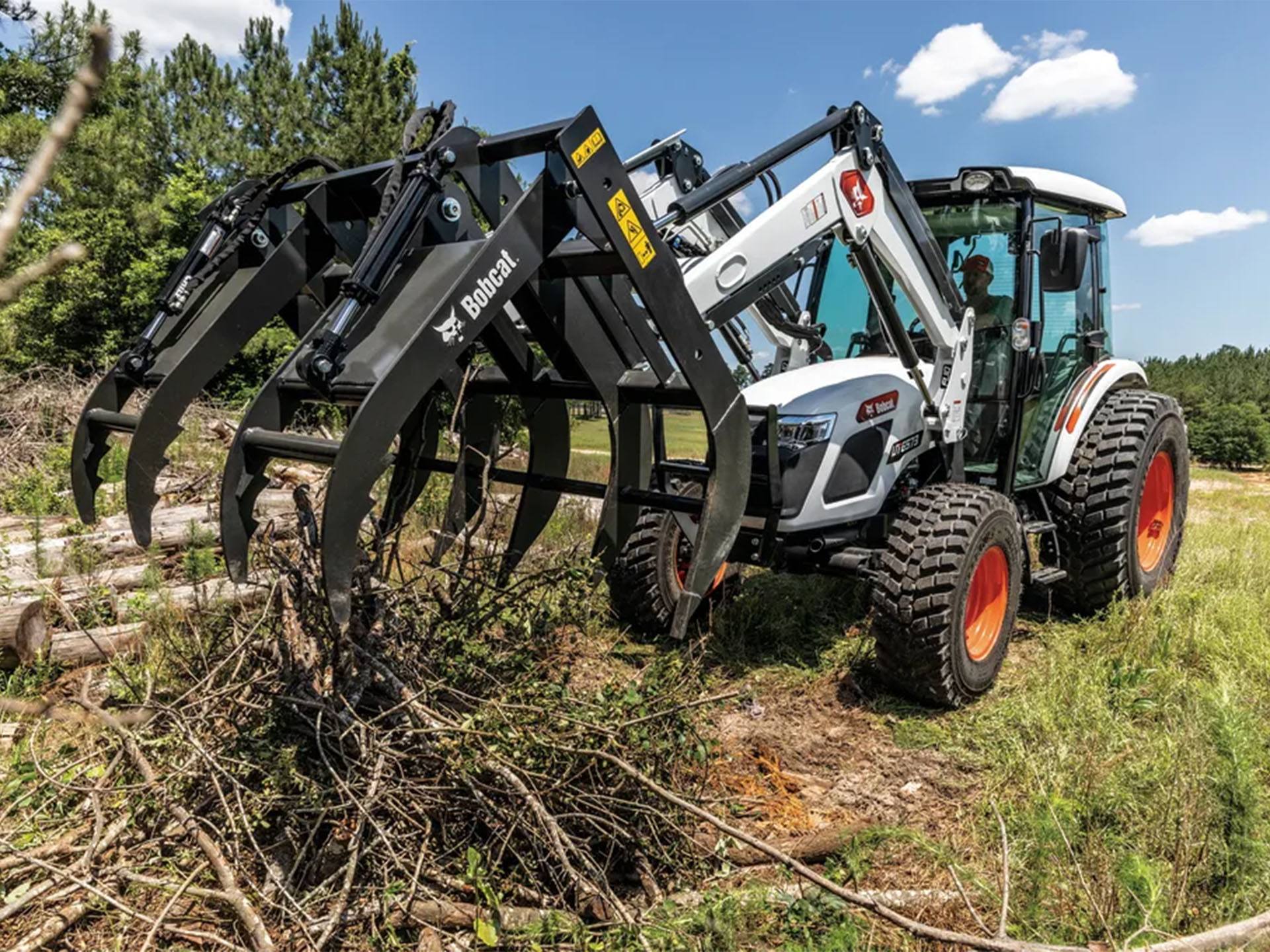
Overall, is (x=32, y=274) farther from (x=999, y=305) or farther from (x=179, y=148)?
(x=179, y=148)

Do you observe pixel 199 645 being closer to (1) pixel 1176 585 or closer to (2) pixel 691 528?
(2) pixel 691 528

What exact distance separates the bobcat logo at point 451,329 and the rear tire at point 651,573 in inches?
98.7

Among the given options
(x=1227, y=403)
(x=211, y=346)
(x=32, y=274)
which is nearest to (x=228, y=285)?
(x=211, y=346)

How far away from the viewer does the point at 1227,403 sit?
3197cm

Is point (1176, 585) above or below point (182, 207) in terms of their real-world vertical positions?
below

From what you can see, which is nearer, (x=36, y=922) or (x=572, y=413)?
(x=36, y=922)

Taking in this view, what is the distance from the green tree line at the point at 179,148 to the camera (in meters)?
16.5

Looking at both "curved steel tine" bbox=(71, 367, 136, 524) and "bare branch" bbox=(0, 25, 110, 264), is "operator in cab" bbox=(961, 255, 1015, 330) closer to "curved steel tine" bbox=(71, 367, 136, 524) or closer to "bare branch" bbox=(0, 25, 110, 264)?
"curved steel tine" bbox=(71, 367, 136, 524)

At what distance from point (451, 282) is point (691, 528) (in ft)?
5.48

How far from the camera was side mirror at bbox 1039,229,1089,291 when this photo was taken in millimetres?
4773

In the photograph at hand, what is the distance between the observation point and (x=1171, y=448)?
608 centimetres

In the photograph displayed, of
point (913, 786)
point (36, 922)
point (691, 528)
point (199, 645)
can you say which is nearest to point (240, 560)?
point (199, 645)

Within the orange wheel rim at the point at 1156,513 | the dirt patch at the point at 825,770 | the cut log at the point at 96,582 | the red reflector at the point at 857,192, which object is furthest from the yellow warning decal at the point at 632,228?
the orange wheel rim at the point at 1156,513

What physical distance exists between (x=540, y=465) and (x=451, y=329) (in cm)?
151
